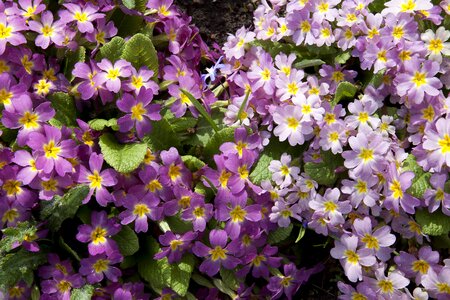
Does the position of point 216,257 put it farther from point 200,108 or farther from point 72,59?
point 72,59

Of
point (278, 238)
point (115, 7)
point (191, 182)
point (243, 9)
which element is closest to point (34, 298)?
point (191, 182)

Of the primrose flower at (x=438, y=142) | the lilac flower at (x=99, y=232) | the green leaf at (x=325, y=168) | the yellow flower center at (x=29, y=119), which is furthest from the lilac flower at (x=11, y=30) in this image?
the primrose flower at (x=438, y=142)

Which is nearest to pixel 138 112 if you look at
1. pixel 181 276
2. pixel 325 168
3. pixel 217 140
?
pixel 217 140

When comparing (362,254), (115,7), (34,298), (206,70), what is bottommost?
(34,298)

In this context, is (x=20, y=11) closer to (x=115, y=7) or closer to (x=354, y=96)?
(x=115, y=7)

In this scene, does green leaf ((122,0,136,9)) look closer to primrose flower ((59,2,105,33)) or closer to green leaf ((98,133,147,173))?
primrose flower ((59,2,105,33))

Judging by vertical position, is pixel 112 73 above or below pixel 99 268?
above

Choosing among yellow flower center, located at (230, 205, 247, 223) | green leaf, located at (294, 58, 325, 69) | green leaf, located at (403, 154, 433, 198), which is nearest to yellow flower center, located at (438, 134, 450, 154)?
green leaf, located at (403, 154, 433, 198)
